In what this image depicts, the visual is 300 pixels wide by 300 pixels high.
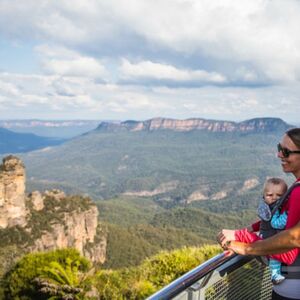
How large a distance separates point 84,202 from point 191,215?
3132 inches

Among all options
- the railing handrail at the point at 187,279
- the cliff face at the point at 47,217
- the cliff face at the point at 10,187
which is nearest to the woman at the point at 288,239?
the railing handrail at the point at 187,279

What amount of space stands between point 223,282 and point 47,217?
202 ft

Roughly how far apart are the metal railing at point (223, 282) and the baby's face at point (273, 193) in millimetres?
505

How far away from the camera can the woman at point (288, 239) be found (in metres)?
2.76

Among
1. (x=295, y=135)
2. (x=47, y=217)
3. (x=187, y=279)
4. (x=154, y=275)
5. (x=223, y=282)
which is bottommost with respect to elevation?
(x=47, y=217)

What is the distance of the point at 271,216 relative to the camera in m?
3.23

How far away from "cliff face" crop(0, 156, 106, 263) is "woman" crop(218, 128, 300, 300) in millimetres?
40293

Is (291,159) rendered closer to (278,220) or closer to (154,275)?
(278,220)

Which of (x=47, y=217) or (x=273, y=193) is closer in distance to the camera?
(x=273, y=193)

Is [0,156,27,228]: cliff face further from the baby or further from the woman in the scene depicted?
the woman

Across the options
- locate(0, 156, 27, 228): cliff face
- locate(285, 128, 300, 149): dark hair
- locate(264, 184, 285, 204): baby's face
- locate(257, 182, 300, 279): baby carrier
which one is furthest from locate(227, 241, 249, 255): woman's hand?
locate(0, 156, 27, 228): cliff face

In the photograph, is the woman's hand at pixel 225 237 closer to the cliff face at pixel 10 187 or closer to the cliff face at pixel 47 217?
the cliff face at pixel 47 217

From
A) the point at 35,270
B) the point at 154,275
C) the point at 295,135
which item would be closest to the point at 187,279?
A: the point at 295,135

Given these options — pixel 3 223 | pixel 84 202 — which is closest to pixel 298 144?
pixel 3 223
